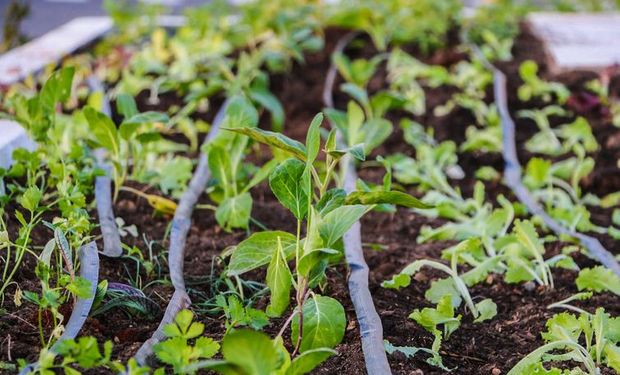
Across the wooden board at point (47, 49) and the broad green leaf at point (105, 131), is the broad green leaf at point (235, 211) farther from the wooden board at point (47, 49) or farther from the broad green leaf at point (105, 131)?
the wooden board at point (47, 49)

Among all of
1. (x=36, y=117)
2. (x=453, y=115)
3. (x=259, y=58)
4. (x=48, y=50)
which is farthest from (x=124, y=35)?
(x=36, y=117)

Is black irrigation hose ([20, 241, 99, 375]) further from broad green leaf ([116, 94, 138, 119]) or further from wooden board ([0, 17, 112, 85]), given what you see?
Result: wooden board ([0, 17, 112, 85])

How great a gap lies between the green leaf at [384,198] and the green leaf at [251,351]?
538 mm

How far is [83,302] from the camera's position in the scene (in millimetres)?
1947

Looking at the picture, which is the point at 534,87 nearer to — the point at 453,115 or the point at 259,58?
the point at 453,115

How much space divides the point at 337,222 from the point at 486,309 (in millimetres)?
596

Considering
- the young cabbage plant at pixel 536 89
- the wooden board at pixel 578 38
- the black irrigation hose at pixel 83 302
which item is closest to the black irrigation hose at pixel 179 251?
the black irrigation hose at pixel 83 302

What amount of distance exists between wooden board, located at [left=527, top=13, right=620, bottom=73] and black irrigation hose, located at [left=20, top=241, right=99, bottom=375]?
3238 millimetres

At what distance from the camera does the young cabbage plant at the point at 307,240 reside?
1.96 m

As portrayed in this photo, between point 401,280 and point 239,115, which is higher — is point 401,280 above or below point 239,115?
below

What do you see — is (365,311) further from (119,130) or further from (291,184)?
(119,130)

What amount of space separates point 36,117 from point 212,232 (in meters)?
0.68

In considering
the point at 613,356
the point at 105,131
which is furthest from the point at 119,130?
the point at 613,356

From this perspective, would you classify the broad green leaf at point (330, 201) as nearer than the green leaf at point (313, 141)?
No
